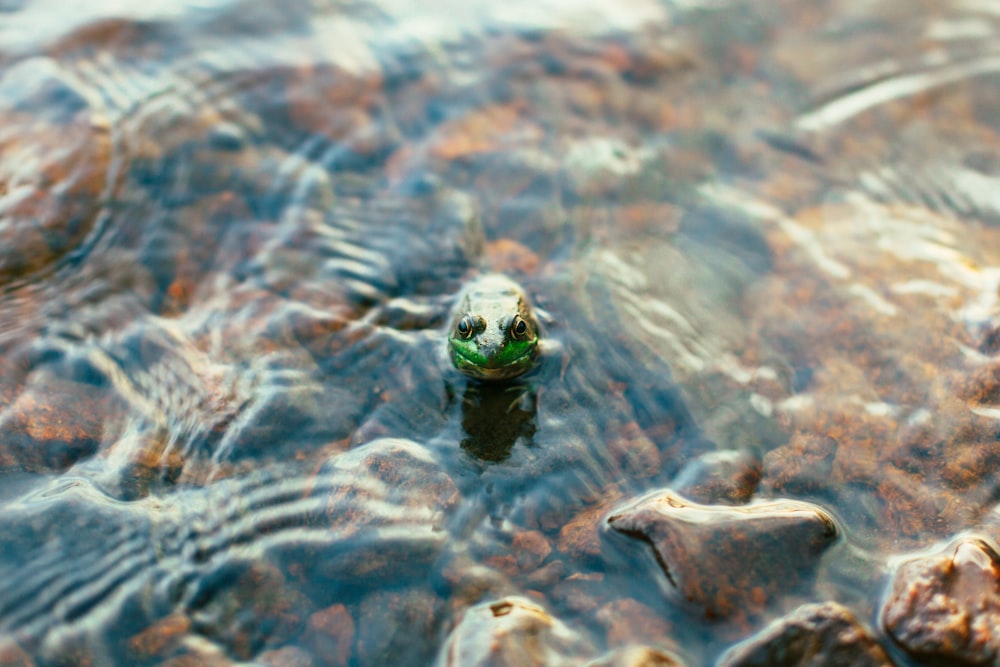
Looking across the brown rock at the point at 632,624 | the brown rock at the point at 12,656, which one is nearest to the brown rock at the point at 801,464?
the brown rock at the point at 632,624

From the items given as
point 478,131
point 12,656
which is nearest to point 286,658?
point 12,656

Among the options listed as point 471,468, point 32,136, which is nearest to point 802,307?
point 471,468

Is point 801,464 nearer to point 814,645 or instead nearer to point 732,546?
point 732,546

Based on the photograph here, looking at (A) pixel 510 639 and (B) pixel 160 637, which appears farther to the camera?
(B) pixel 160 637

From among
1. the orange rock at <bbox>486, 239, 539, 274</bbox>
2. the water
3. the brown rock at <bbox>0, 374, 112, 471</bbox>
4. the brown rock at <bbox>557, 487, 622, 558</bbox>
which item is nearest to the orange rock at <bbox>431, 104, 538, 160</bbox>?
the water

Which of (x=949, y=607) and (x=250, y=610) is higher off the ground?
(x=949, y=607)

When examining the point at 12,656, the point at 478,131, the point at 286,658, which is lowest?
the point at 286,658

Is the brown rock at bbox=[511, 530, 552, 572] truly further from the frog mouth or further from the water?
the frog mouth
